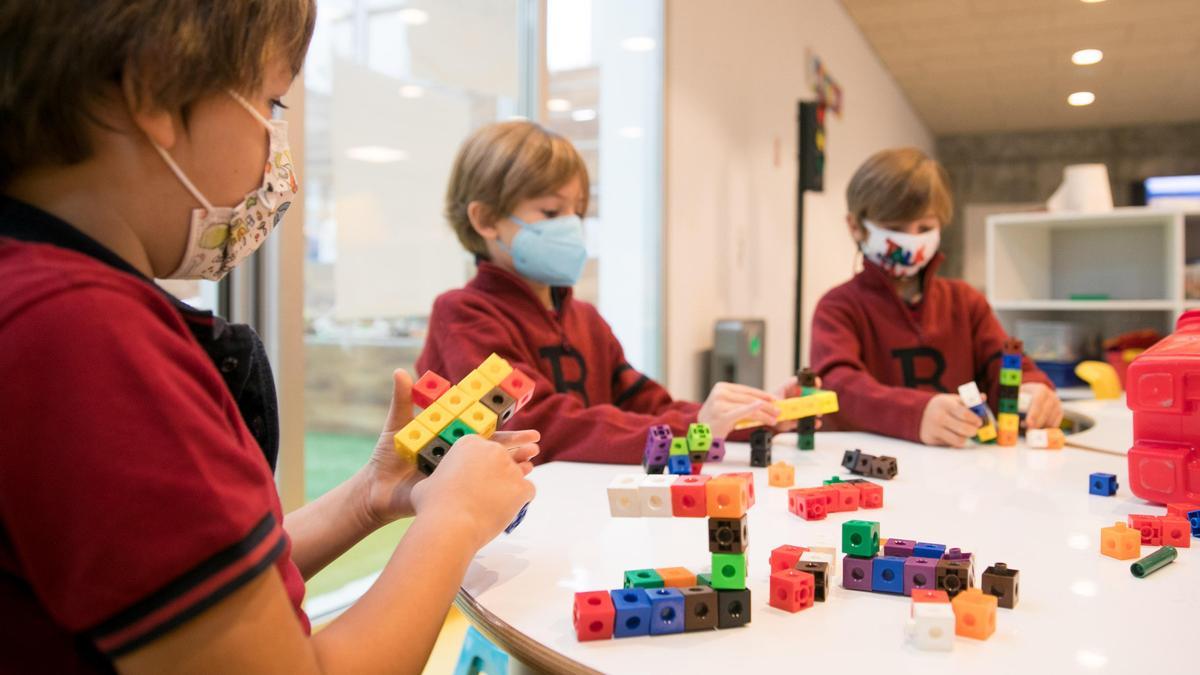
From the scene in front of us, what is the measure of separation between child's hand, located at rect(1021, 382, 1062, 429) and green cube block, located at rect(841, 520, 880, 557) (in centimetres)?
98

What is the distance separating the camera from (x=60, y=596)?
0.47 m

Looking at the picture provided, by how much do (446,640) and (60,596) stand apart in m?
1.80

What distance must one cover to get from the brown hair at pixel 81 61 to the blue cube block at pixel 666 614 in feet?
1.60

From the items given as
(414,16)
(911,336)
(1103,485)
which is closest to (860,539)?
(1103,485)

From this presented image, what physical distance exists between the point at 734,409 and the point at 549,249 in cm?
48

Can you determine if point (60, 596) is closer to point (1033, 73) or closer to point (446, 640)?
point (446, 640)

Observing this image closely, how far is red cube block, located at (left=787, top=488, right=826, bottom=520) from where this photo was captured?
3.27ft

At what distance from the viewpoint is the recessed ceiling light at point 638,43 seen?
2988 mm

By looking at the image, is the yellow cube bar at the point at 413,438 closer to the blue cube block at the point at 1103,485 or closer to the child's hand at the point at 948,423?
the blue cube block at the point at 1103,485

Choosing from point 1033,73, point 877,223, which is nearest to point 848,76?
point 1033,73

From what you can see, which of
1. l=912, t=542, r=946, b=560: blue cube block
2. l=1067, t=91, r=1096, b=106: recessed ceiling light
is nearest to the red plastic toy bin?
l=912, t=542, r=946, b=560: blue cube block

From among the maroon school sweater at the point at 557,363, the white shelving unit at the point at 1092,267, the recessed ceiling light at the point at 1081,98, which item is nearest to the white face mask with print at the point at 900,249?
the maroon school sweater at the point at 557,363

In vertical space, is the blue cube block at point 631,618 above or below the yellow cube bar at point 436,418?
below

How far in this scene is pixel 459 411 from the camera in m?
0.81
